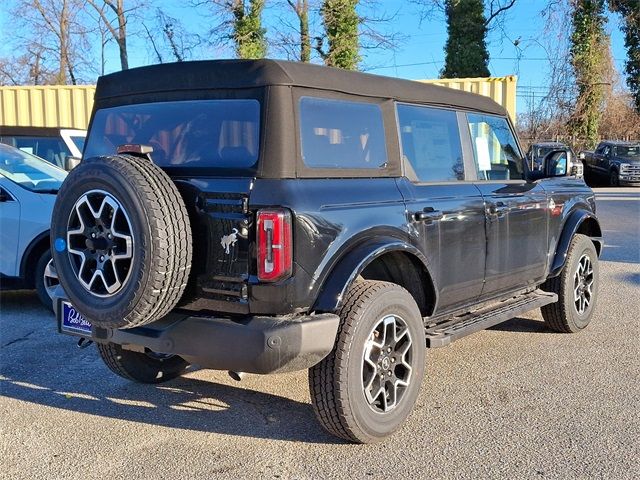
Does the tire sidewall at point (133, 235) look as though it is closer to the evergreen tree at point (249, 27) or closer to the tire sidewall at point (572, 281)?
the tire sidewall at point (572, 281)

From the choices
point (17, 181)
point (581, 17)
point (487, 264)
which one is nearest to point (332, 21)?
point (581, 17)

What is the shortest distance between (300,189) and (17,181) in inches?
168

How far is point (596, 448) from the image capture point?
3467mm

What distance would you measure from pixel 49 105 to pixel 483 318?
41.3ft

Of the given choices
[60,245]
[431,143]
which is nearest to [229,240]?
[60,245]

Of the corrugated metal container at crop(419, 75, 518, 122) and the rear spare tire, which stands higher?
the corrugated metal container at crop(419, 75, 518, 122)

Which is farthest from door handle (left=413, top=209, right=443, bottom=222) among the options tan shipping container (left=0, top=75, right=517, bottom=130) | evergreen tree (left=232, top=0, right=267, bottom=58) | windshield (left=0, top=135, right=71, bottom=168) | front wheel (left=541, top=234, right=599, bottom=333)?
evergreen tree (left=232, top=0, right=267, bottom=58)

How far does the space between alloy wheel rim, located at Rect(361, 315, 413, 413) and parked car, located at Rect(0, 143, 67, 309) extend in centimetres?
371

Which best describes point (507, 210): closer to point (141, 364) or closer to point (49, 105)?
point (141, 364)

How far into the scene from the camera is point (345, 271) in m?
3.31

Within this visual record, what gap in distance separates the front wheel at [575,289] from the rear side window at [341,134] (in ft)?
8.21

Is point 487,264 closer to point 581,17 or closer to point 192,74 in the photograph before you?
point 192,74

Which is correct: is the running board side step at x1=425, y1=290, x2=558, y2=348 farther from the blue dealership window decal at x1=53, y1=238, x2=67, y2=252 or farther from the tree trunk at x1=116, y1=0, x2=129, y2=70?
the tree trunk at x1=116, y1=0, x2=129, y2=70

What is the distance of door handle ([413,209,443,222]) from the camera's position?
386 centimetres
